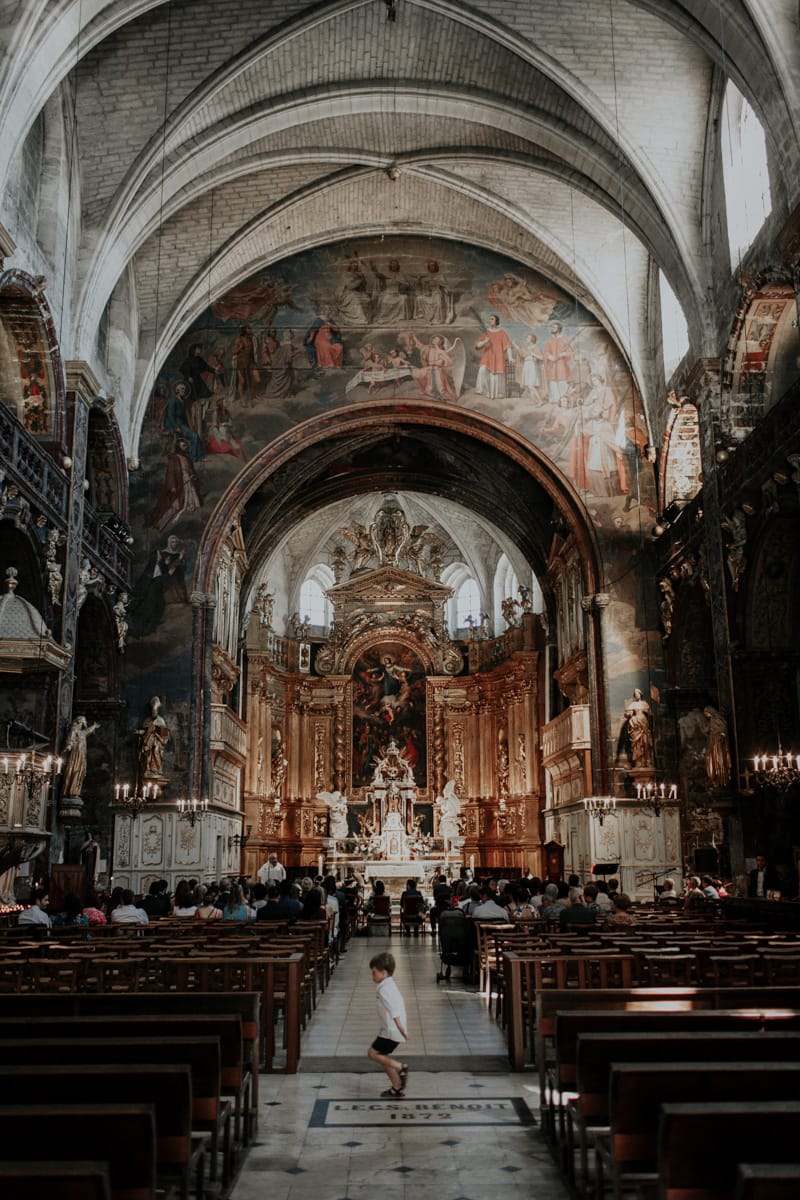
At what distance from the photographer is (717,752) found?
17219mm

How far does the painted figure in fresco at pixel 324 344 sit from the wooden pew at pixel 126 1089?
22817mm

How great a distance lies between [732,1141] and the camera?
342 centimetres

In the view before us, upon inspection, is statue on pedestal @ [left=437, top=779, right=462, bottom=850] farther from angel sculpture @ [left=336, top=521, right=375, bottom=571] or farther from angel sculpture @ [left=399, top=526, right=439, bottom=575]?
angel sculpture @ [left=336, top=521, right=375, bottom=571]

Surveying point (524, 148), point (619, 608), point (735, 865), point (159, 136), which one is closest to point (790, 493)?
point (735, 865)

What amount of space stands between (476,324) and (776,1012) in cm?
2179

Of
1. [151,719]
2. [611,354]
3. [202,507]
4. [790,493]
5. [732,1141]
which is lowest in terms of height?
[732,1141]

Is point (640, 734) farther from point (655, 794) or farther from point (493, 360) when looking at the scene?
point (493, 360)

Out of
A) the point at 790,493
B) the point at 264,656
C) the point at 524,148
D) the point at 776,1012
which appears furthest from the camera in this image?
the point at 264,656

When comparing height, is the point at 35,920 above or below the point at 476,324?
below

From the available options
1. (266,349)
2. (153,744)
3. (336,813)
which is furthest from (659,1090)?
(336,813)

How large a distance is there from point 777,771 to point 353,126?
601 inches

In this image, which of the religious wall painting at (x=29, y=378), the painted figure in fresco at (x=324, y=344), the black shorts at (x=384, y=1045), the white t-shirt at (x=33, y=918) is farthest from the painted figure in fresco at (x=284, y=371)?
the black shorts at (x=384, y=1045)

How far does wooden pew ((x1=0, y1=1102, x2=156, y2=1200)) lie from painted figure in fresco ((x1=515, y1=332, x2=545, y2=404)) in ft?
76.9

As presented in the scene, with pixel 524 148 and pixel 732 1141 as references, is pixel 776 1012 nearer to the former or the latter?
pixel 732 1141
